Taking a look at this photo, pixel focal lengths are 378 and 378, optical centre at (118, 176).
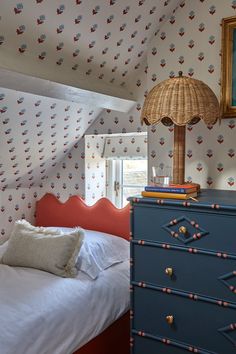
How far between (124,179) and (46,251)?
1.09 m

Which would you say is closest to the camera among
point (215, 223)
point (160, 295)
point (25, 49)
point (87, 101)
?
point (215, 223)

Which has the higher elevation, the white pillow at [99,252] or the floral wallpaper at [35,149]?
the floral wallpaper at [35,149]

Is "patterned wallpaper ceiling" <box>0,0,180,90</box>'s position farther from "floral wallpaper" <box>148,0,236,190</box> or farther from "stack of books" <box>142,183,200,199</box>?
"stack of books" <box>142,183,200,199</box>

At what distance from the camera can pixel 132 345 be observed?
6.10 feet

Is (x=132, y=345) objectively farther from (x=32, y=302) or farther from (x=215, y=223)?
(x=215, y=223)

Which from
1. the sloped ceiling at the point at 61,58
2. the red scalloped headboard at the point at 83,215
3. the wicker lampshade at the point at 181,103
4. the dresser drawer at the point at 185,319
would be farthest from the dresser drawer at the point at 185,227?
the red scalloped headboard at the point at 83,215

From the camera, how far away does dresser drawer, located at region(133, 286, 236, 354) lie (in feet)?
5.26

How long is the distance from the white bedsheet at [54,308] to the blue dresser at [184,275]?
33 cm

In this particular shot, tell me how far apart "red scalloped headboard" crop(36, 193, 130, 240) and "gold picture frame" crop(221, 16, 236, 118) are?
3.81ft

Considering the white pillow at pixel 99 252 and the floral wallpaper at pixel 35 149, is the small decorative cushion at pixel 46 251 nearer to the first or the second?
the white pillow at pixel 99 252

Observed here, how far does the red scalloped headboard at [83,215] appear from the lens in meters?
2.91

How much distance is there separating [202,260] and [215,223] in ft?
0.58

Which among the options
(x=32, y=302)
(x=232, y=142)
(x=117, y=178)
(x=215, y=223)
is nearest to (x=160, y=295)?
(x=215, y=223)

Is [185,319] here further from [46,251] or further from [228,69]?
[228,69]
